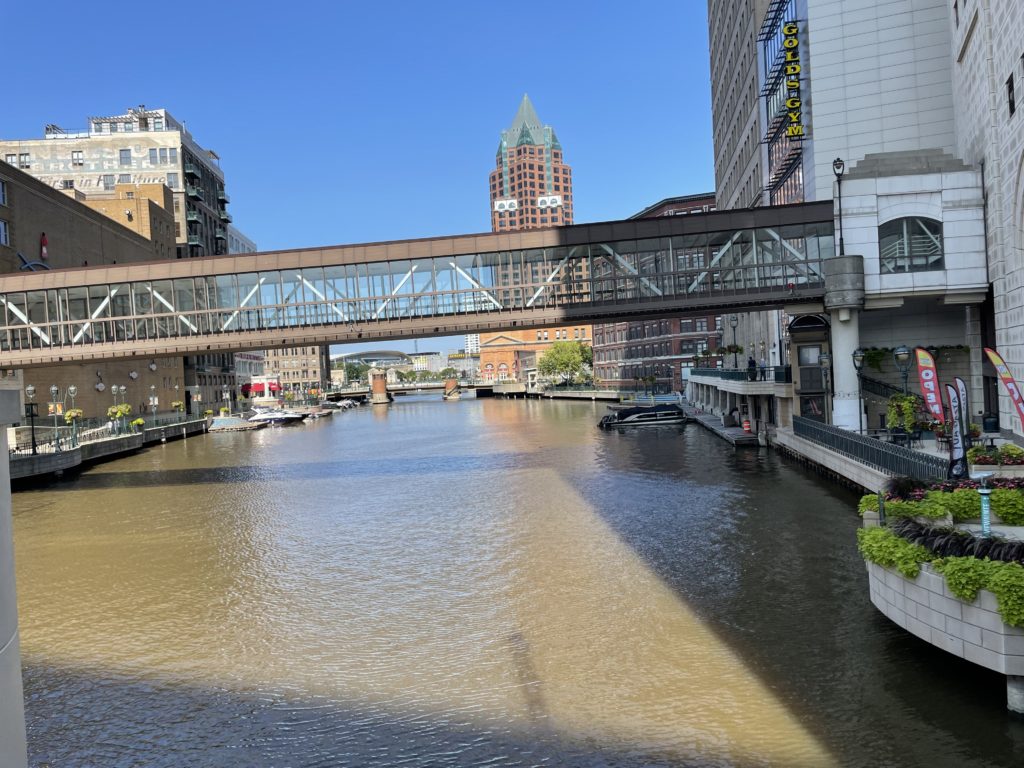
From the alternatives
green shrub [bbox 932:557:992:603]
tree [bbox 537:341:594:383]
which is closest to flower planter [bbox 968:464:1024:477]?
green shrub [bbox 932:557:992:603]

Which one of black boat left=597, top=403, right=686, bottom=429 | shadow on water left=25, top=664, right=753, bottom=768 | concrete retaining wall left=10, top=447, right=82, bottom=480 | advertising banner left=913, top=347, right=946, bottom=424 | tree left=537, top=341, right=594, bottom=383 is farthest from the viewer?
tree left=537, top=341, right=594, bottom=383

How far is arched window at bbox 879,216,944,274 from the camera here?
3562cm

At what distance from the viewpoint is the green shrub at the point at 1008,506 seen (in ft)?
50.3

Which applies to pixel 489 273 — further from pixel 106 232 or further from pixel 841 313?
pixel 106 232

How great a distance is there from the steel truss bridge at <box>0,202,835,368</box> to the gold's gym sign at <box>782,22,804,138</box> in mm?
15599

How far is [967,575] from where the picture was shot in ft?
36.1

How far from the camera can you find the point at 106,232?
83875 millimetres

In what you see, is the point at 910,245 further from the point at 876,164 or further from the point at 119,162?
the point at 119,162

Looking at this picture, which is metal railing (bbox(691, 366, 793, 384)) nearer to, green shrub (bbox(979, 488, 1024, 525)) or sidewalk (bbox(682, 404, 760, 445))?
sidewalk (bbox(682, 404, 760, 445))

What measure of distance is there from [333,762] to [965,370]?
122ft

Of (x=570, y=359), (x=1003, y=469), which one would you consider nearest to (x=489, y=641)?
(x=1003, y=469)

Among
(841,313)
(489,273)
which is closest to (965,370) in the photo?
(841,313)

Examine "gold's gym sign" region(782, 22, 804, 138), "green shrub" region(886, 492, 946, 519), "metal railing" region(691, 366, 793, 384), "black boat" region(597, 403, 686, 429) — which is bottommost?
"black boat" region(597, 403, 686, 429)

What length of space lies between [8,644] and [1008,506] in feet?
52.8
